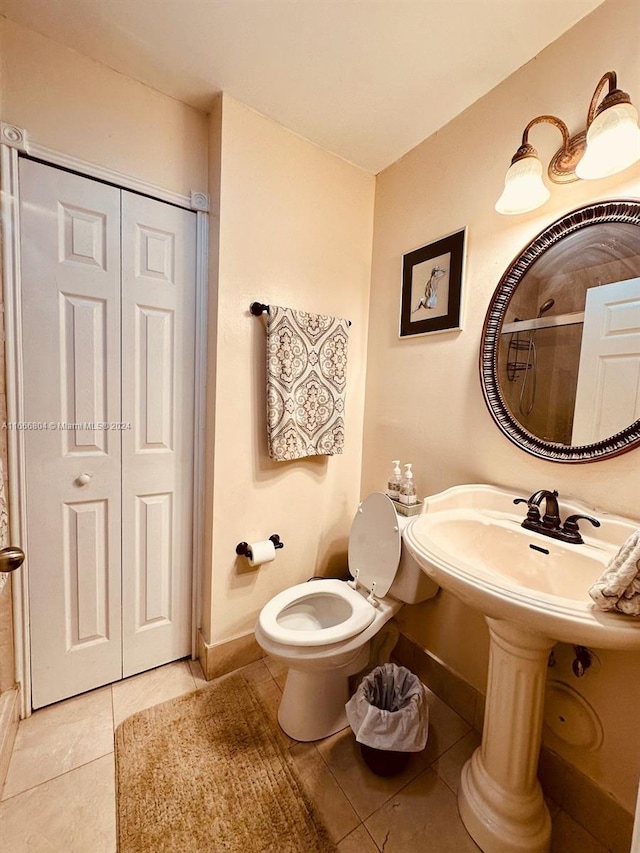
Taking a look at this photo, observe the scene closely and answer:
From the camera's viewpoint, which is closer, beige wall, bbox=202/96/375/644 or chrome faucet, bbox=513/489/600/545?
chrome faucet, bbox=513/489/600/545

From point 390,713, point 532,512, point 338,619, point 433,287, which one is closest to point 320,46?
point 433,287

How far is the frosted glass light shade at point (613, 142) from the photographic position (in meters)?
0.83

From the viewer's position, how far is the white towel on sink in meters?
0.66

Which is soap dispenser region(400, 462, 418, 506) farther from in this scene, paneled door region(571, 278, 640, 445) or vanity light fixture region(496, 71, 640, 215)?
vanity light fixture region(496, 71, 640, 215)

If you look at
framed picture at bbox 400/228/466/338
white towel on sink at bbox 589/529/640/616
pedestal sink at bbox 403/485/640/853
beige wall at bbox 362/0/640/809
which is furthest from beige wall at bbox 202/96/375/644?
white towel on sink at bbox 589/529/640/616

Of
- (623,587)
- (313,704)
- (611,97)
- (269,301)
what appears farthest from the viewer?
(269,301)

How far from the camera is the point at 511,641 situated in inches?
36.5

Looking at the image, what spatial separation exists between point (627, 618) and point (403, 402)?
3.59ft

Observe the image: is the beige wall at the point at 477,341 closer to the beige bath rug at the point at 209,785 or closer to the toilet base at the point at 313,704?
the toilet base at the point at 313,704

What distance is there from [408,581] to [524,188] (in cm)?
139

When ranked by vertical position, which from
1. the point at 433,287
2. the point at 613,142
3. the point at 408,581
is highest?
the point at 613,142

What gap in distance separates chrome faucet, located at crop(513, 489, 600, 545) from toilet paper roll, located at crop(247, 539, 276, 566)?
3.27 ft

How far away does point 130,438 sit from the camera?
1.40m

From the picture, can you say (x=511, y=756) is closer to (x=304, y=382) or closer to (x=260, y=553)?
(x=260, y=553)
